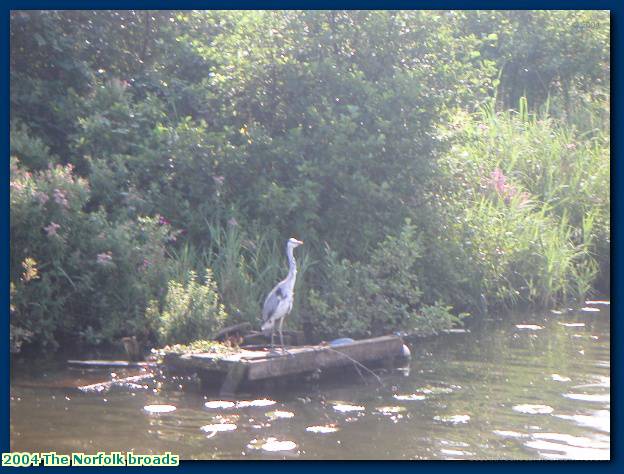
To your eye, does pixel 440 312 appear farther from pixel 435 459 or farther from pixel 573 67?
pixel 573 67

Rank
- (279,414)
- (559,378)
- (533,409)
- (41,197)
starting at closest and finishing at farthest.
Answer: (279,414) < (533,409) < (559,378) < (41,197)

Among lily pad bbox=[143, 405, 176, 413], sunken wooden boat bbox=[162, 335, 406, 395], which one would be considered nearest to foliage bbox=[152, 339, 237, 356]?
sunken wooden boat bbox=[162, 335, 406, 395]

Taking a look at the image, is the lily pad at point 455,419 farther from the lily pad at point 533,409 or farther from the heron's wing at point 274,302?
the heron's wing at point 274,302

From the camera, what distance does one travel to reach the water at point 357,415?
6590mm

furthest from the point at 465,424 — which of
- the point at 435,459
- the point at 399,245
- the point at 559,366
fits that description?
the point at 399,245

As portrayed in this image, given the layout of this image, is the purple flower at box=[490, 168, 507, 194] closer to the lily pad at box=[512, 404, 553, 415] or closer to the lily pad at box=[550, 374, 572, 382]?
the lily pad at box=[550, 374, 572, 382]

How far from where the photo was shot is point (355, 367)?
8.92 metres

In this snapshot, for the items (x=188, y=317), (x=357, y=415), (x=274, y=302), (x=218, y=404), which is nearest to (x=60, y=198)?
(x=188, y=317)

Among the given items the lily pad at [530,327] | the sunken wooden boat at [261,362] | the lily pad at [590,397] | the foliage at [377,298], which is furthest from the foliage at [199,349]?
the lily pad at [530,327]

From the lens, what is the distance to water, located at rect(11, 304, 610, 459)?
6.59m

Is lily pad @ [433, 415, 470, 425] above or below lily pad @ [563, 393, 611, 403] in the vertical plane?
below

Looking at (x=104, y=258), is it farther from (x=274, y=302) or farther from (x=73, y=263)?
(x=274, y=302)

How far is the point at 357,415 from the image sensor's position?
7.53 meters

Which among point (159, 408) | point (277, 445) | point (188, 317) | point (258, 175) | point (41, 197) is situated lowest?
point (277, 445)
